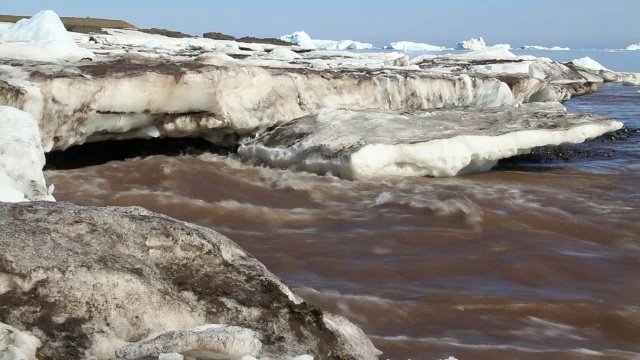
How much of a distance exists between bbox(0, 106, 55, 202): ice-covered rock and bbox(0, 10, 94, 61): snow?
292 cm

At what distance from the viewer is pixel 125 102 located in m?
6.67

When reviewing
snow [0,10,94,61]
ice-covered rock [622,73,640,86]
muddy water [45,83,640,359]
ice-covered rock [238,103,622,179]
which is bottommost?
muddy water [45,83,640,359]

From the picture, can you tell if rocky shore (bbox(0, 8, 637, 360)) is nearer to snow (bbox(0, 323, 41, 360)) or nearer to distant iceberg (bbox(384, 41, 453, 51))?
snow (bbox(0, 323, 41, 360))

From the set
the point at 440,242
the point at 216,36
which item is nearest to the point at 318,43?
the point at 216,36

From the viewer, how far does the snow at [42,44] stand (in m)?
7.49

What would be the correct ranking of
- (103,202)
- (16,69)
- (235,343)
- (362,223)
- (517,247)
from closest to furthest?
(235,343) → (517,247) → (362,223) → (103,202) → (16,69)

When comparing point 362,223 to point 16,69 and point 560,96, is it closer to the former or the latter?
point 16,69

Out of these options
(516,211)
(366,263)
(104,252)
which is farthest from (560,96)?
(104,252)

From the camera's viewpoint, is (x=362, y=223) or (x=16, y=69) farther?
(x=16, y=69)

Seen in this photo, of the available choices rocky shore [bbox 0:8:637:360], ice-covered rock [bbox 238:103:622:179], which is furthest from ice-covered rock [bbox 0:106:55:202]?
ice-covered rock [bbox 238:103:622:179]

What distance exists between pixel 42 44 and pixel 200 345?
6427 millimetres

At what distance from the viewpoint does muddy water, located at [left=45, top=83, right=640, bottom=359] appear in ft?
11.2

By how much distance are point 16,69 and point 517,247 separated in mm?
4192

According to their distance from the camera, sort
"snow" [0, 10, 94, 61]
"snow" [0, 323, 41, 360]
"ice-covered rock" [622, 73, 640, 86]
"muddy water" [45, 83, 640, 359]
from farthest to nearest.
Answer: "ice-covered rock" [622, 73, 640, 86], "snow" [0, 10, 94, 61], "muddy water" [45, 83, 640, 359], "snow" [0, 323, 41, 360]
